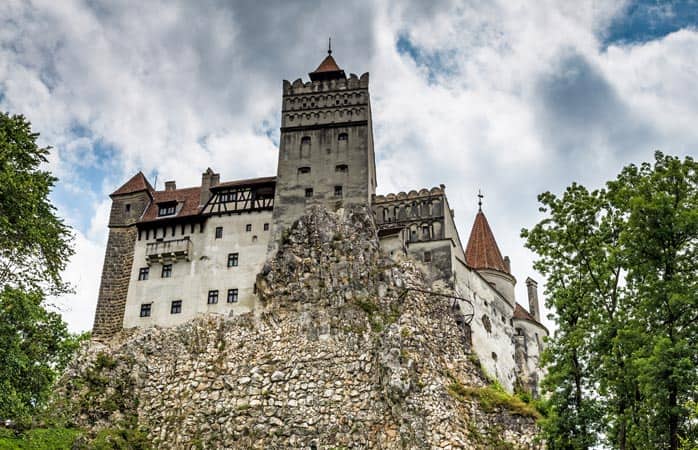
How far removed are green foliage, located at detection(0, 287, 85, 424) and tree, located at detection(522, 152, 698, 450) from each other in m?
19.6

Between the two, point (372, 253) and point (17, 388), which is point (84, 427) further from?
point (372, 253)

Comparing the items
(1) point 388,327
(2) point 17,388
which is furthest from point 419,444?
(2) point 17,388

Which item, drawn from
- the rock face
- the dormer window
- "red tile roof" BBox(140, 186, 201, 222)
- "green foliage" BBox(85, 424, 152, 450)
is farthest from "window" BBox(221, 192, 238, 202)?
"green foliage" BBox(85, 424, 152, 450)

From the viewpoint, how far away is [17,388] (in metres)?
29.0

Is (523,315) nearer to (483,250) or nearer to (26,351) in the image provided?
(483,250)

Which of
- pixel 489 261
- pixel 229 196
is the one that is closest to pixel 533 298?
pixel 489 261

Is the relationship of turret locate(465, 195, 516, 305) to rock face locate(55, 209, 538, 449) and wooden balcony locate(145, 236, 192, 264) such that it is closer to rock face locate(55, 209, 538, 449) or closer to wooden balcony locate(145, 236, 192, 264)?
rock face locate(55, 209, 538, 449)

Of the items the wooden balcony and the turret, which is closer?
the wooden balcony

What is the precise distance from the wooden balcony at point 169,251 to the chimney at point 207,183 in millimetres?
3999

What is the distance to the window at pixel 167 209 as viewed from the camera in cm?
5262

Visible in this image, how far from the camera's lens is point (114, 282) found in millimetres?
50438

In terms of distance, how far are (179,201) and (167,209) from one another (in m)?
1.07

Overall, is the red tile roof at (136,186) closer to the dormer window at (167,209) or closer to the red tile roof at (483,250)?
the dormer window at (167,209)

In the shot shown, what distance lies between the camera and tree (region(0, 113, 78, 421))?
1123 inches
